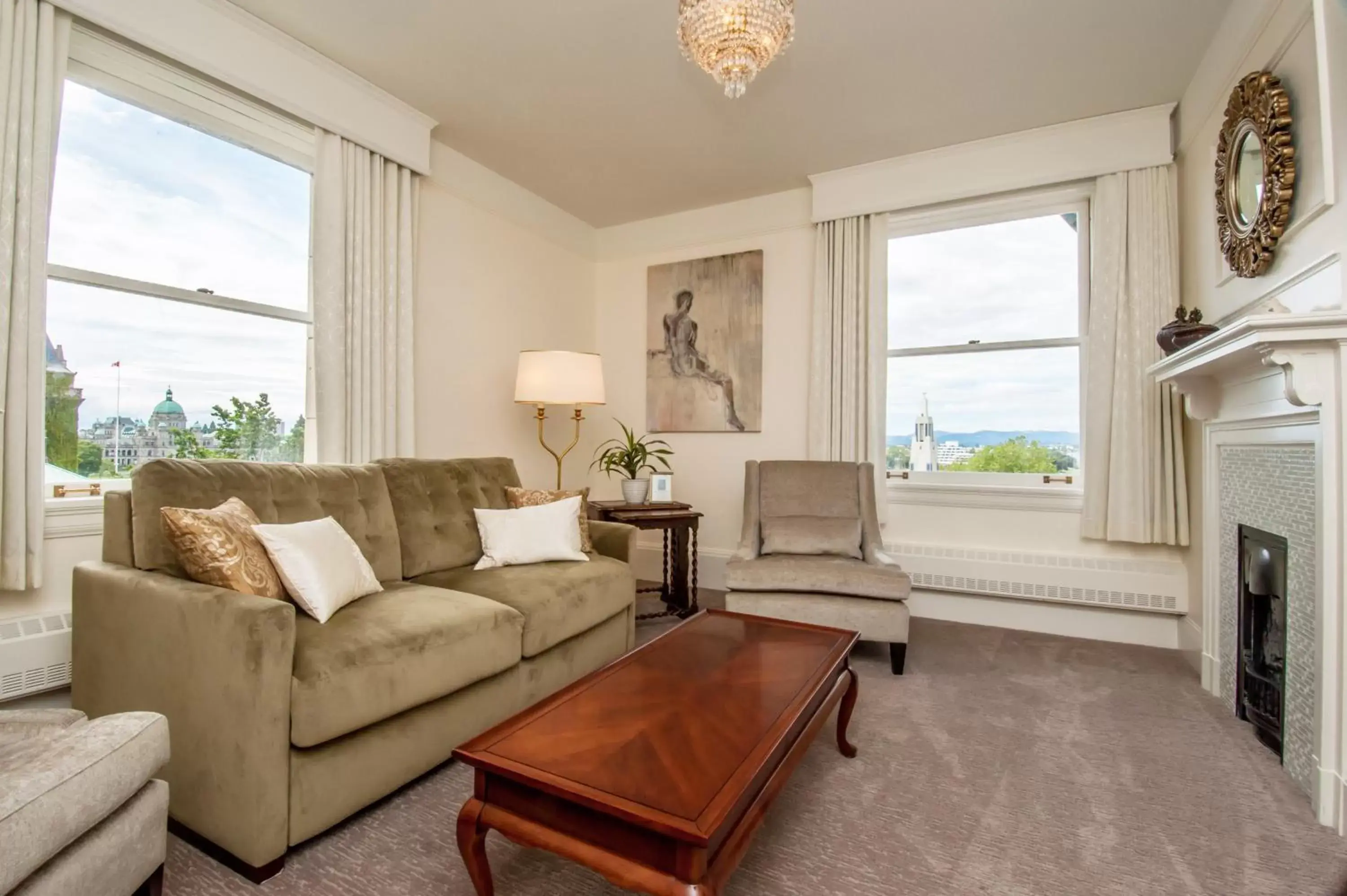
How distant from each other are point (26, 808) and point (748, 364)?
12.6 ft

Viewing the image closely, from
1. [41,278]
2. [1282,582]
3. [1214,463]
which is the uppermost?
[41,278]

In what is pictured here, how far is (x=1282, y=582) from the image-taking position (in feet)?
6.59

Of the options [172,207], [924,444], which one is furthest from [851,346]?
[172,207]

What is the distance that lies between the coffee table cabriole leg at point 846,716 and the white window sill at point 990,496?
6.75ft

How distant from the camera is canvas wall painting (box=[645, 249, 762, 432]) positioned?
4270mm

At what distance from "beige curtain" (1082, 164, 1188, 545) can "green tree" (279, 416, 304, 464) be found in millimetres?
4019

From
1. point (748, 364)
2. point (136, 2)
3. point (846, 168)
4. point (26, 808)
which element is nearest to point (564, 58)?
point (136, 2)

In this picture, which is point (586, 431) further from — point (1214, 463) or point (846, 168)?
point (1214, 463)

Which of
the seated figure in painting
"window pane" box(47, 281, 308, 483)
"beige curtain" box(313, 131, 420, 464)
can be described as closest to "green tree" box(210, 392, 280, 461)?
Result: "window pane" box(47, 281, 308, 483)

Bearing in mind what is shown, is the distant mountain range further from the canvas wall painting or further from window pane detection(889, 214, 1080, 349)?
the canvas wall painting

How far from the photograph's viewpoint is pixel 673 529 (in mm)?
3674

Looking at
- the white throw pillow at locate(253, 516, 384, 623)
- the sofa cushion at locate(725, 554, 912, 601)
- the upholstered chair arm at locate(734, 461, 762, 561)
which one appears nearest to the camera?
the white throw pillow at locate(253, 516, 384, 623)

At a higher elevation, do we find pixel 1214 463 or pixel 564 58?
pixel 564 58

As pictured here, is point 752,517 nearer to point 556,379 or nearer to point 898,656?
point 898,656
